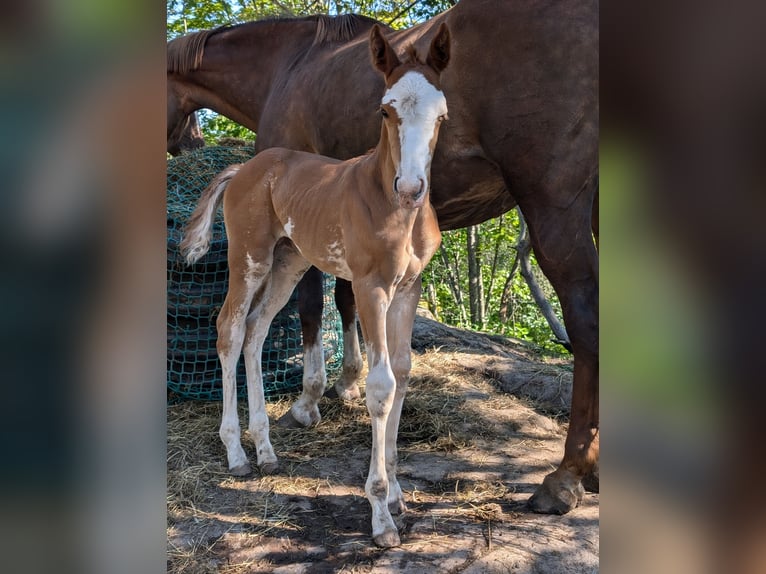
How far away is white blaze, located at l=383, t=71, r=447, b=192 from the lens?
2.65 metres

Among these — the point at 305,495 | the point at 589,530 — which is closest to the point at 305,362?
the point at 305,495

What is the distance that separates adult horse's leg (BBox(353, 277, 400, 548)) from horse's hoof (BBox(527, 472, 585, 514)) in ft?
2.52

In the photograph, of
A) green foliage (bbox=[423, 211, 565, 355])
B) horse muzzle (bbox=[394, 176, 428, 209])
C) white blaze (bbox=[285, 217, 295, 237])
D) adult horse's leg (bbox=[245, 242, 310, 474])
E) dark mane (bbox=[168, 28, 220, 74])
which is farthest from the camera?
green foliage (bbox=[423, 211, 565, 355])

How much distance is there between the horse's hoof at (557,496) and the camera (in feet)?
10.6

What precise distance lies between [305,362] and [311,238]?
1.33 meters

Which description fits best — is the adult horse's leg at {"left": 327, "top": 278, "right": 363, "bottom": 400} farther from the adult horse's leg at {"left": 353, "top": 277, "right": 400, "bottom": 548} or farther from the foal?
the adult horse's leg at {"left": 353, "top": 277, "right": 400, "bottom": 548}

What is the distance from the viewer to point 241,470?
3.71m

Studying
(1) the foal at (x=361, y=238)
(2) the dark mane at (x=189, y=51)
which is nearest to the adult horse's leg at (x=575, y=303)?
(1) the foal at (x=361, y=238)
